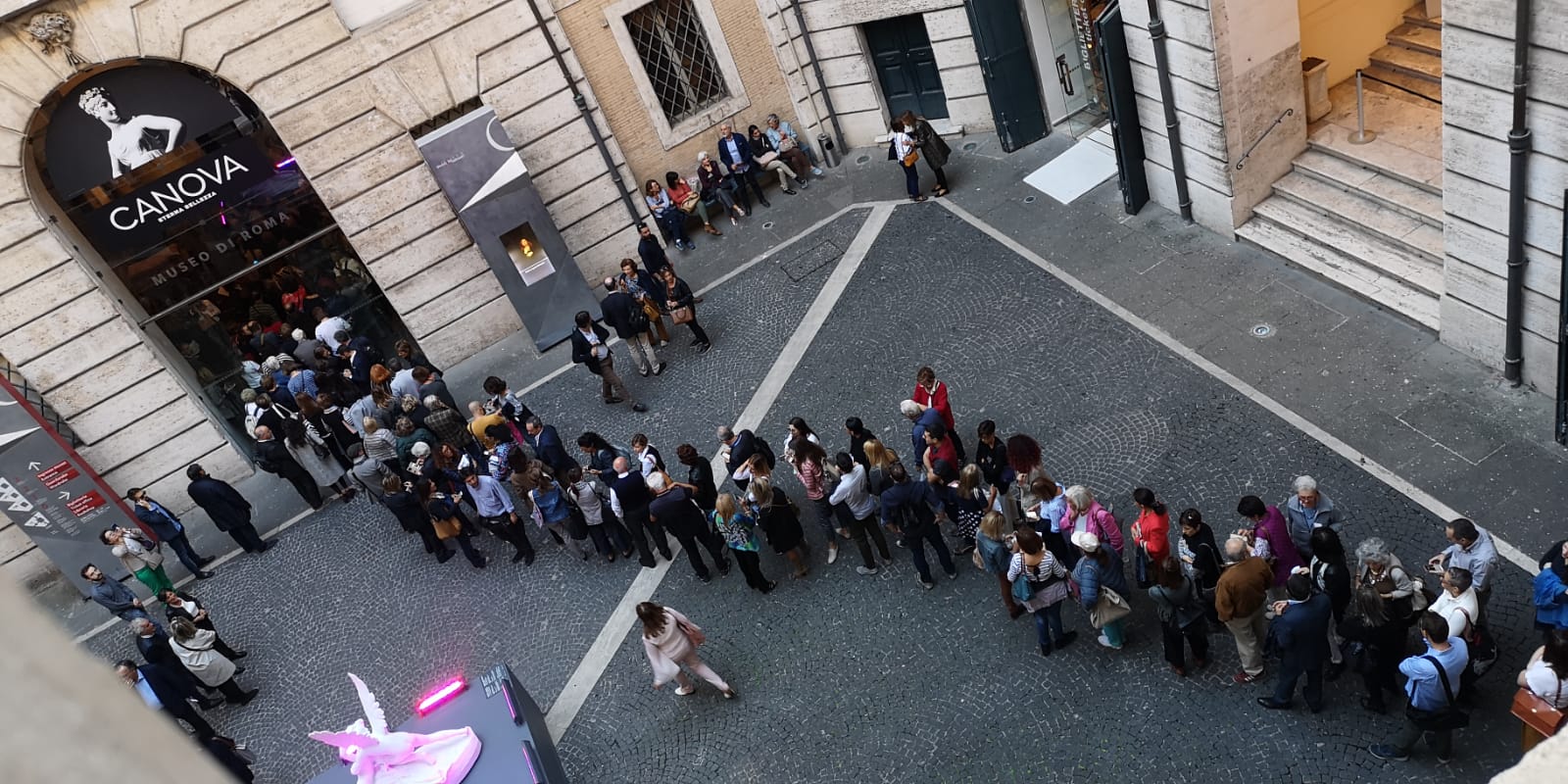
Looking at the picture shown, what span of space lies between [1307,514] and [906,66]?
1136 centimetres

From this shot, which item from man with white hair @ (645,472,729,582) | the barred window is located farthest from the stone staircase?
the barred window

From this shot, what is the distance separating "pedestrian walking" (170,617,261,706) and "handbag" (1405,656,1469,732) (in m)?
10.9

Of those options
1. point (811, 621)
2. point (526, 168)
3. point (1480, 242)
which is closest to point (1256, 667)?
point (811, 621)

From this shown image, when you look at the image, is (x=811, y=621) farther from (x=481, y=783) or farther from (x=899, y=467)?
(x=481, y=783)

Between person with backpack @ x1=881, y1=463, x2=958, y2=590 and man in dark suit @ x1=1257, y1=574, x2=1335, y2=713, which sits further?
person with backpack @ x1=881, y1=463, x2=958, y2=590

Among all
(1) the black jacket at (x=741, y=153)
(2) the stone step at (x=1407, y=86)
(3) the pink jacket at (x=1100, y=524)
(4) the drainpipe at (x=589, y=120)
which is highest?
(4) the drainpipe at (x=589, y=120)

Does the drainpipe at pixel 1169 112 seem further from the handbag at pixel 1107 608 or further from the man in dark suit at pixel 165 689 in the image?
the man in dark suit at pixel 165 689

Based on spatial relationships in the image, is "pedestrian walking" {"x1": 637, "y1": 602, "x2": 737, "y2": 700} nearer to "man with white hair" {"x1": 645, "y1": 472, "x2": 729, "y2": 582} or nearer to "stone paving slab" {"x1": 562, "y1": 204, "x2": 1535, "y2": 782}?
"stone paving slab" {"x1": 562, "y1": 204, "x2": 1535, "y2": 782}

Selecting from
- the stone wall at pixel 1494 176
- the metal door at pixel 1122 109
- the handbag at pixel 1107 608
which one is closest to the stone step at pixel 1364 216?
the stone wall at pixel 1494 176

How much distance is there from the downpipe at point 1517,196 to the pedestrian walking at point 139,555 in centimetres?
1461

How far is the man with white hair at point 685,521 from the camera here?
457 inches

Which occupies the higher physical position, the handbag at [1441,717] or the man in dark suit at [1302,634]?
the man in dark suit at [1302,634]

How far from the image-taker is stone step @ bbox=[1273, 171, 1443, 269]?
12.7 meters

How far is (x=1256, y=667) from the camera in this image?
943cm
